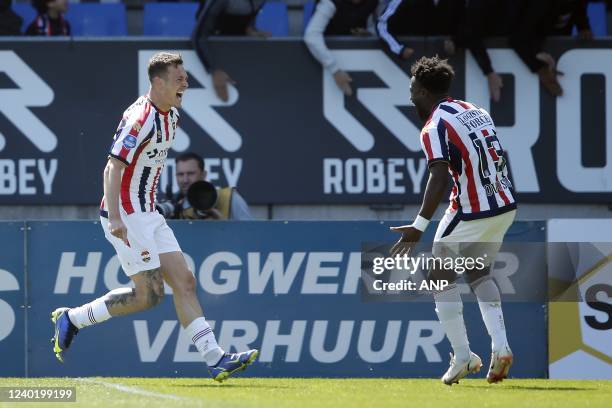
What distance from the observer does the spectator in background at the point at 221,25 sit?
1233cm

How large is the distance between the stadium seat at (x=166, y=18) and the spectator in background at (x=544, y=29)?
3.58 meters

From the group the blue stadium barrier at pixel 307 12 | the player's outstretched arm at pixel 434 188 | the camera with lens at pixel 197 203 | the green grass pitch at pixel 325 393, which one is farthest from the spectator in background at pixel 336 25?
the player's outstretched arm at pixel 434 188

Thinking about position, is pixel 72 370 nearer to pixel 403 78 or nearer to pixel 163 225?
pixel 163 225

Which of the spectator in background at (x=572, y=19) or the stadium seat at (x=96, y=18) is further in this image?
the stadium seat at (x=96, y=18)

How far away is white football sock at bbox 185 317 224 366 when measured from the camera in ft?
27.0

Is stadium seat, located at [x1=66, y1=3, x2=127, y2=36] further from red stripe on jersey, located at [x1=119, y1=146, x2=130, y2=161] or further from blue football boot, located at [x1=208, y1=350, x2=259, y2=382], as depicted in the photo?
blue football boot, located at [x1=208, y1=350, x2=259, y2=382]

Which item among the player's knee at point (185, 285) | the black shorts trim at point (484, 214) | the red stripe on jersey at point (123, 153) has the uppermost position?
the red stripe on jersey at point (123, 153)

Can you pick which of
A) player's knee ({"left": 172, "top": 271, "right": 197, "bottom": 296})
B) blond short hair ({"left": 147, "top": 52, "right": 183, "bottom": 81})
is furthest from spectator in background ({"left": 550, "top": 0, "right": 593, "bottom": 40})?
player's knee ({"left": 172, "top": 271, "right": 197, "bottom": 296})

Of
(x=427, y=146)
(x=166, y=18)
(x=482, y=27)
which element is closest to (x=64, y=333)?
(x=427, y=146)

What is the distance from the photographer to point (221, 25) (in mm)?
12586

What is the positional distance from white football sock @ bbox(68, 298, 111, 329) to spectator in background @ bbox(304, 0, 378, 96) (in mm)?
4645

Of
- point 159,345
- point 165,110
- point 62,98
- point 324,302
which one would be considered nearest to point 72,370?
point 159,345

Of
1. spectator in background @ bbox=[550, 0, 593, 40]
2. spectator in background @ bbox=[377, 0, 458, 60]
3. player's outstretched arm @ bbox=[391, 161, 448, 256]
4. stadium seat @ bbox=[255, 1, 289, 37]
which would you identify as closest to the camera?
player's outstretched arm @ bbox=[391, 161, 448, 256]

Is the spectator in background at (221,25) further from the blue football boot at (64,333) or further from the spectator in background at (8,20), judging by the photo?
the blue football boot at (64,333)
